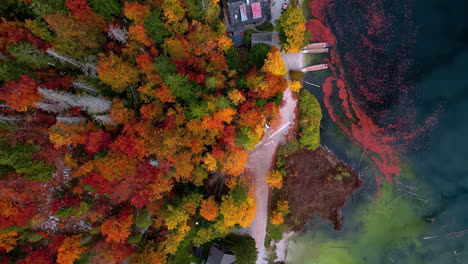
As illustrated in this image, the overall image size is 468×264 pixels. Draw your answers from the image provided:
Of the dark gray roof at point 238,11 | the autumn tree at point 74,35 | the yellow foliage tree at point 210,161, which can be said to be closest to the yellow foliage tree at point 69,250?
the yellow foliage tree at point 210,161

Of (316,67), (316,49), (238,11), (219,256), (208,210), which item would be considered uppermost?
(238,11)

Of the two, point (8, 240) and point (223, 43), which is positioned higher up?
point (223, 43)

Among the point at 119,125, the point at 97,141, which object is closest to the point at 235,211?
the point at 119,125

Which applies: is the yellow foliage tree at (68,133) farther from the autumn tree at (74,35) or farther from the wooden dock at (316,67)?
the wooden dock at (316,67)

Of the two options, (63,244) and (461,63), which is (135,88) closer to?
(63,244)

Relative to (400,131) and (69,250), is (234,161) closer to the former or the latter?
(69,250)

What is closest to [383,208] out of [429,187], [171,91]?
[429,187]

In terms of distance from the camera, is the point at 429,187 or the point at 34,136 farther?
the point at 429,187
